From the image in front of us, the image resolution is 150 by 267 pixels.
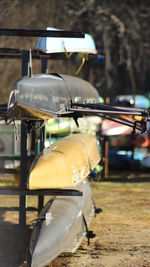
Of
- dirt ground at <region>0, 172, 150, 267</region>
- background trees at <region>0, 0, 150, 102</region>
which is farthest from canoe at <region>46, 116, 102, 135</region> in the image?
background trees at <region>0, 0, 150, 102</region>

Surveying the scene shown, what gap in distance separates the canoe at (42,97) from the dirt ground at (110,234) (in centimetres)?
190

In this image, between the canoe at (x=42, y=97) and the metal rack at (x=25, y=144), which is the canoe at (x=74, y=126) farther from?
the canoe at (x=42, y=97)

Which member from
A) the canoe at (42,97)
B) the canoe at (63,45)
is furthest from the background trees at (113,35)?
the canoe at (42,97)

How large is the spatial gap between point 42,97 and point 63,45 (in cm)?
293

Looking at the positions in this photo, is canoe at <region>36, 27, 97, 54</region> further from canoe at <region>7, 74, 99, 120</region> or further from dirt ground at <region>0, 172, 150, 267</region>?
dirt ground at <region>0, 172, 150, 267</region>

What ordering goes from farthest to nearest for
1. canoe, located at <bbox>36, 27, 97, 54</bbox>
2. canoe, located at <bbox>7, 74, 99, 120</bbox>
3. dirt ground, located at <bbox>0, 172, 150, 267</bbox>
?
canoe, located at <bbox>36, 27, 97, 54</bbox>, dirt ground, located at <bbox>0, 172, 150, 267</bbox>, canoe, located at <bbox>7, 74, 99, 120</bbox>

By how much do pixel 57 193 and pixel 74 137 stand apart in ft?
7.78

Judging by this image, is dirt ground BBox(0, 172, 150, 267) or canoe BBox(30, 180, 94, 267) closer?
canoe BBox(30, 180, 94, 267)

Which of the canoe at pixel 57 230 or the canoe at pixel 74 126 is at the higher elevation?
the canoe at pixel 57 230

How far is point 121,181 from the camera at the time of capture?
15.3m

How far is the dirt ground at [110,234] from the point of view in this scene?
8.14 metres

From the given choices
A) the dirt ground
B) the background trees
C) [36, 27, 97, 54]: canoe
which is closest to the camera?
the dirt ground

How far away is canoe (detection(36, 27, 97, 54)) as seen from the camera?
9.37 m

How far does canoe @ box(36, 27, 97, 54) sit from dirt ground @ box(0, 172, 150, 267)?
2.35 m
